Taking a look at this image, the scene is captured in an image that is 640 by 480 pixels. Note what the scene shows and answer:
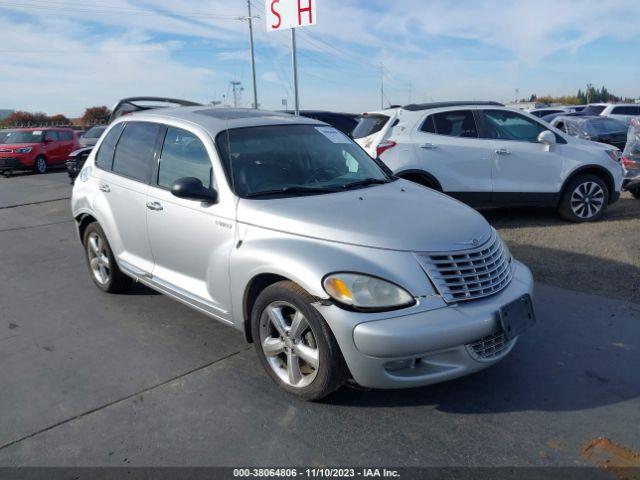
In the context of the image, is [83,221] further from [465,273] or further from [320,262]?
[465,273]

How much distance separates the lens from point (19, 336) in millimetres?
4621

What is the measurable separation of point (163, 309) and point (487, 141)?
518cm

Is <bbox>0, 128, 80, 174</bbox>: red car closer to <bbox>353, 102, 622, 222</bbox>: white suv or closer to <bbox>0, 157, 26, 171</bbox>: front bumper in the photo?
<bbox>0, 157, 26, 171</bbox>: front bumper

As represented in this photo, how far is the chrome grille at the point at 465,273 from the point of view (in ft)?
10.5

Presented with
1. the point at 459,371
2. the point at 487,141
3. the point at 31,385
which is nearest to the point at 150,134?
the point at 31,385

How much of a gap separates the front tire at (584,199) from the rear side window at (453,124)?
157 centimetres

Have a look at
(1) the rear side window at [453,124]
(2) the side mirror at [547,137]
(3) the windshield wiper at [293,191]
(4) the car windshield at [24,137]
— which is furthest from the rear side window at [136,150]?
(4) the car windshield at [24,137]

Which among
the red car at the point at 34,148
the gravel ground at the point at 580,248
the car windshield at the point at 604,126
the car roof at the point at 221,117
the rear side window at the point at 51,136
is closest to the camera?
the car roof at the point at 221,117

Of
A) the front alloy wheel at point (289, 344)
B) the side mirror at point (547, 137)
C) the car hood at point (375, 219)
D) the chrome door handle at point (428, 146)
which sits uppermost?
the side mirror at point (547, 137)

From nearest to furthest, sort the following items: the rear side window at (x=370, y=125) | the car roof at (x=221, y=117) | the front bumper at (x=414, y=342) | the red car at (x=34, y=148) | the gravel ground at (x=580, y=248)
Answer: the front bumper at (x=414, y=342)
the car roof at (x=221, y=117)
the gravel ground at (x=580, y=248)
the rear side window at (x=370, y=125)
the red car at (x=34, y=148)

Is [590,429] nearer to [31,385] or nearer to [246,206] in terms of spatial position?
[246,206]

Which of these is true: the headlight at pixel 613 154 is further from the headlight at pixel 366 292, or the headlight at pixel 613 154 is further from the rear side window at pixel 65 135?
the rear side window at pixel 65 135

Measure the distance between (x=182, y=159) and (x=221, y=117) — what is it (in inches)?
18.8

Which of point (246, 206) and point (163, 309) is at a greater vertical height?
point (246, 206)
